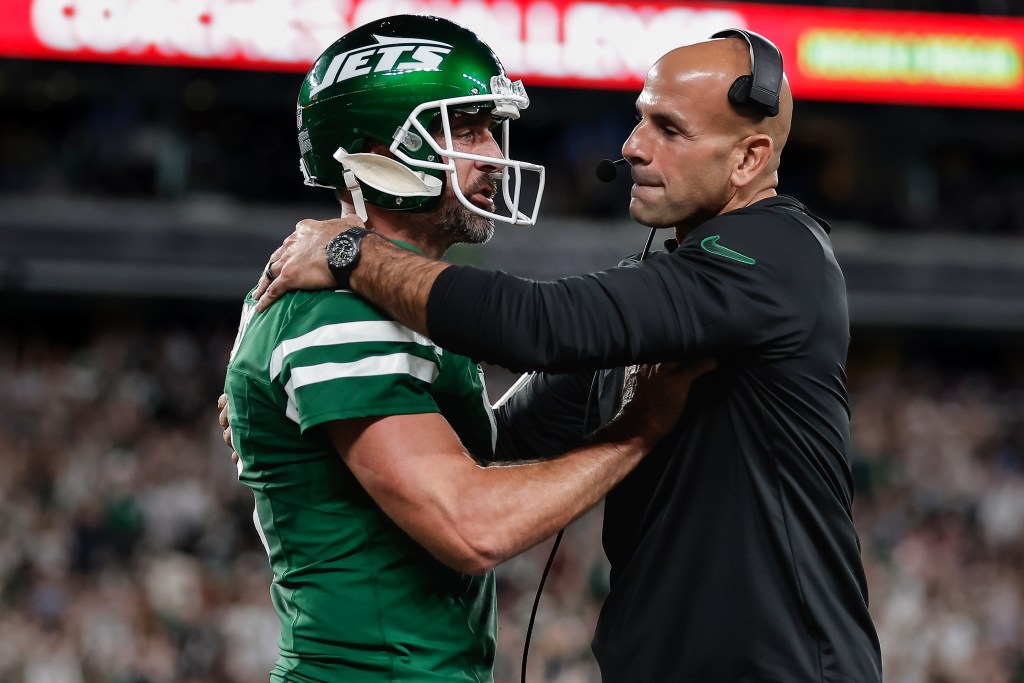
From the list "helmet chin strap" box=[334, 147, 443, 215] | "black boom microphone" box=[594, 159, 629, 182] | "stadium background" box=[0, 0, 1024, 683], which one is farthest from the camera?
"stadium background" box=[0, 0, 1024, 683]

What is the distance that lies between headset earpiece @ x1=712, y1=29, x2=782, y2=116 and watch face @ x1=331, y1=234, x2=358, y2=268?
781 millimetres

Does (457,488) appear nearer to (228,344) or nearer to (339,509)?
(339,509)

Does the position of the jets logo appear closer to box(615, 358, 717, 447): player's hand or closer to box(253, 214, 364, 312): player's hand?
box(253, 214, 364, 312): player's hand

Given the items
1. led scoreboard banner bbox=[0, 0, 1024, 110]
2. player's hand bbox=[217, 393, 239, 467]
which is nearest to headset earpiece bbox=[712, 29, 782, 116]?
player's hand bbox=[217, 393, 239, 467]

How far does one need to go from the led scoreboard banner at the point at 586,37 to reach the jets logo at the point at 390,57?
25.8 feet

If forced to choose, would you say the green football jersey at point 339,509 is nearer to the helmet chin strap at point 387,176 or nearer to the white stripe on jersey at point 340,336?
the white stripe on jersey at point 340,336

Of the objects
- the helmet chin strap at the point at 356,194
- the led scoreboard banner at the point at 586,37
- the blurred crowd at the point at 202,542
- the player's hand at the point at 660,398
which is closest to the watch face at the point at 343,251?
the helmet chin strap at the point at 356,194

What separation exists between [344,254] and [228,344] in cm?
968

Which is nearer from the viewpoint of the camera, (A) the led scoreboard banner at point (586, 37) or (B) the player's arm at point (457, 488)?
(B) the player's arm at point (457, 488)

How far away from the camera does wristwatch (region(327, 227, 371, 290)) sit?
7.41 feet

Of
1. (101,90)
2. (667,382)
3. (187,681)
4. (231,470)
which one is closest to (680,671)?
(667,382)

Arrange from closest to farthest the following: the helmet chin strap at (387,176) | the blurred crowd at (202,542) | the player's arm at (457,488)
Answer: the player's arm at (457,488), the helmet chin strap at (387,176), the blurred crowd at (202,542)

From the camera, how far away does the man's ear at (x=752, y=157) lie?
241 cm

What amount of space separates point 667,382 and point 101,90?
11757 mm
